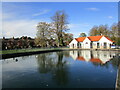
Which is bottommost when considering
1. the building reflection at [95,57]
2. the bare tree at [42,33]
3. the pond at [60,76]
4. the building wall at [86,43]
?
the building reflection at [95,57]

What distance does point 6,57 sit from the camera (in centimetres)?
1719

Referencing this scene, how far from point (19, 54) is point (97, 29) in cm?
3965

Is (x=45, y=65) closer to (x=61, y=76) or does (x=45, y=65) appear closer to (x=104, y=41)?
(x=61, y=76)

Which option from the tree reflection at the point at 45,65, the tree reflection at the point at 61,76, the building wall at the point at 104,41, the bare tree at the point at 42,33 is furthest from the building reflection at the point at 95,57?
the bare tree at the point at 42,33

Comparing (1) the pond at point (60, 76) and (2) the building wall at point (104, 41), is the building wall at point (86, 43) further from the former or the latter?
(1) the pond at point (60, 76)

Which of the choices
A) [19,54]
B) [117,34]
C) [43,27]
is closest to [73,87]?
[19,54]

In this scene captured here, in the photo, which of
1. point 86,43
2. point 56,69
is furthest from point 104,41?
point 56,69

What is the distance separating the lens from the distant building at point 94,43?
117ft

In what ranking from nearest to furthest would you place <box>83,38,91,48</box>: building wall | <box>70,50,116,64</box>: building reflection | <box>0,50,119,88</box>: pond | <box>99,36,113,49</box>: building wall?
1. <box>0,50,119,88</box>: pond
2. <box>70,50,116,64</box>: building reflection
3. <box>99,36,113,49</box>: building wall
4. <box>83,38,91,48</box>: building wall

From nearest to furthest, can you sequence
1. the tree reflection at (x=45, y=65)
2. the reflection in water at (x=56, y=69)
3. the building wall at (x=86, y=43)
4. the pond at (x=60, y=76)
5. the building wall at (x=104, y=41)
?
the pond at (x=60, y=76) < the reflection in water at (x=56, y=69) < the tree reflection at (x=45, y=65) < the building wall at (x=104, y=41) < the building wall at (x=86, y=43)

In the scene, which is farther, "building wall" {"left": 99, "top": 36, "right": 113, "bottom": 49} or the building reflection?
"building wall" {"left": 99, "top": 36, "right": 113, "bottom": 49}

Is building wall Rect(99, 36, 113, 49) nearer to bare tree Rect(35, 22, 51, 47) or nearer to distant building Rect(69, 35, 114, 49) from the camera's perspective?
distant building Rect(69, 35, 114, 49)

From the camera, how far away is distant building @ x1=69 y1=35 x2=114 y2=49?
35.8 meters

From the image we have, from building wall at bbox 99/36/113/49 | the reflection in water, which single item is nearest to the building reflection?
the reflection in water
